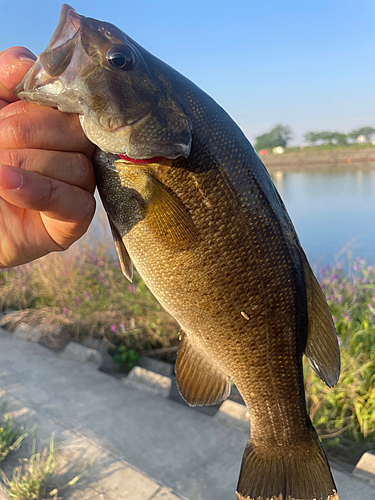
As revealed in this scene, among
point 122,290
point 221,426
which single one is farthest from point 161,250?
point 122,290

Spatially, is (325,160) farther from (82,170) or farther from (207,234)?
(82,170)

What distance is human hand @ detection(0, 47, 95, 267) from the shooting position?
3.40ft

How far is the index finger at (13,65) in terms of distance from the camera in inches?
46.6

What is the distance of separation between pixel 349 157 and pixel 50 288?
1561 centimetres

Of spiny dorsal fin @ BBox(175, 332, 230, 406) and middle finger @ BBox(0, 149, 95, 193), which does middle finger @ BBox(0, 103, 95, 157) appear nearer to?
middle finger @ BBox(0, 149, 95, 193)

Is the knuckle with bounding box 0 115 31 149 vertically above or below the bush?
above

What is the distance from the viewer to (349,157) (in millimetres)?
17062

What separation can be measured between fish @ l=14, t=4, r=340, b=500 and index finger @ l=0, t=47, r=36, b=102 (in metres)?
0.14

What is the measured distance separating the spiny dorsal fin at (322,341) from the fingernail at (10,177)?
42.5 inches

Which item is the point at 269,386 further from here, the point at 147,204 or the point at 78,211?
the point at 78,211

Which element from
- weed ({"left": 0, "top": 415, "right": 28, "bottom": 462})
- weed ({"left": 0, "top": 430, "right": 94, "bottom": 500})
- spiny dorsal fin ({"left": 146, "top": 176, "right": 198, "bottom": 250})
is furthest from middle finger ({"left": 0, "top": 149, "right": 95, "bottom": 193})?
weed ({"left": 0, "top": 415, "right": 28, "bottom": 462})

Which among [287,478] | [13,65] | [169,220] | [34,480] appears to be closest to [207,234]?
[169,220]

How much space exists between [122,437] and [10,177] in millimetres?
3030

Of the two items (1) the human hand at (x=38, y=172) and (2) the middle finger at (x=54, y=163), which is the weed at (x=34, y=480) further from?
(2) the middle finger at (x=54, y=163)
